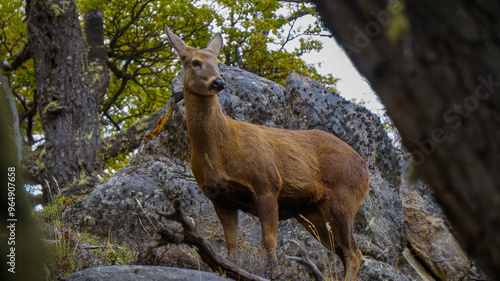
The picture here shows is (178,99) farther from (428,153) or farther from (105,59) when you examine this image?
(428,153)

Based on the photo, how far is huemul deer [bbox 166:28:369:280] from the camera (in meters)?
5.91

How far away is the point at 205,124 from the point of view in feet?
19.6

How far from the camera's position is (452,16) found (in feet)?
5.08

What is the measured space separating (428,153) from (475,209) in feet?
0.67

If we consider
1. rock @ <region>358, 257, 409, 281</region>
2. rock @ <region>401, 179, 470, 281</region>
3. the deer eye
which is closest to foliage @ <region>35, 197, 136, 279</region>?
the deer eye

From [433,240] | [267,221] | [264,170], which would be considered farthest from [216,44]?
[433,240]

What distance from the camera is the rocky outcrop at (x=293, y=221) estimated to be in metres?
8.87

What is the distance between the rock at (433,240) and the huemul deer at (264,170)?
13.0 ft

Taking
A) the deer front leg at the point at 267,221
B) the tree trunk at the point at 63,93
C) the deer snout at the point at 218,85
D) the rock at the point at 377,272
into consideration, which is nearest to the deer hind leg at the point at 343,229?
the deer front leg at the point at 267,221

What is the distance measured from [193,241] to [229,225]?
106 inches

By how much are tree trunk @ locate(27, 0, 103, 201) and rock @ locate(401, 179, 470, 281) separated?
809cm

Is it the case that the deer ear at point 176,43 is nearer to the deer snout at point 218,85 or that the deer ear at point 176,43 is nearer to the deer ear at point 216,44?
the deer ear at point 216,44

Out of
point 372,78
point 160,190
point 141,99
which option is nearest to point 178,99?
point 160,190

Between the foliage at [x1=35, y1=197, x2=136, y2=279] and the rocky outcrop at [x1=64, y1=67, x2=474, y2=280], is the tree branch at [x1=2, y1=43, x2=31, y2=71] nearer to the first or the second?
the rocky outcrop at [x1=64, y1=67, x2=474, y2=280]
